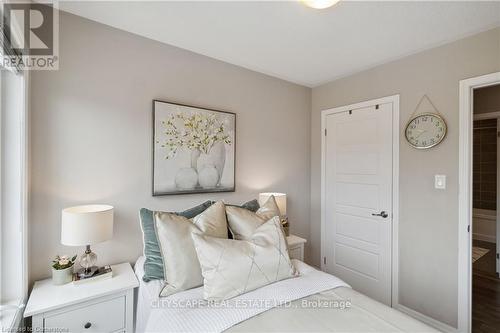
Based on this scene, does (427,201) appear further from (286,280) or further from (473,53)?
(286,280)

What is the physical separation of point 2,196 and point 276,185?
2307 mm

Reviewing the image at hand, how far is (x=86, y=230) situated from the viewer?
158 centimetres

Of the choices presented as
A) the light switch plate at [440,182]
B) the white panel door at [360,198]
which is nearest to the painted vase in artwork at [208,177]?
the white panel door at [360,198]

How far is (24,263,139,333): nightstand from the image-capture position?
1411mm

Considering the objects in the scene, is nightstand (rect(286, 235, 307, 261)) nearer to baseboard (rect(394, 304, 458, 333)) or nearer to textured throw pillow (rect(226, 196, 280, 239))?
textured throw pillow (rect(226, 196, 280, 239))

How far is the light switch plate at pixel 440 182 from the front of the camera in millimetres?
2182

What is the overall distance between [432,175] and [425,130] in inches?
15.9

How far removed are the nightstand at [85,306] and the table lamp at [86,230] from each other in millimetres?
132

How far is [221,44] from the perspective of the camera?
7.29 feet

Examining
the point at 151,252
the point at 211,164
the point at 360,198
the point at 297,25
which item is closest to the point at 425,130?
the point at 360,198

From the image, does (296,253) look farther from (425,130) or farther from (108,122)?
(108,122)

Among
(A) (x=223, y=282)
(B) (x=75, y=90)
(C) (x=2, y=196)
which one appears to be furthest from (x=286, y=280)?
(B) (x=75, y=90)

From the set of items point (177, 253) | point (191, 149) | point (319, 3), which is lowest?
point (177, 253)

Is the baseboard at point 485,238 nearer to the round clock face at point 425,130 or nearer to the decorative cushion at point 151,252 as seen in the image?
the round clock face at point 425,130
